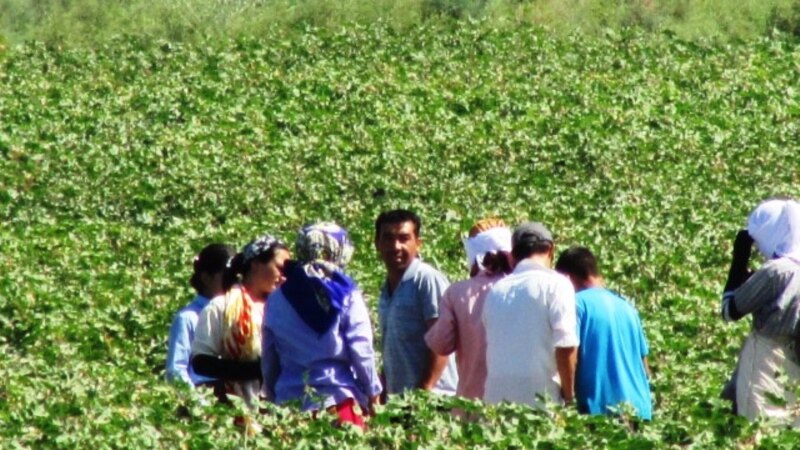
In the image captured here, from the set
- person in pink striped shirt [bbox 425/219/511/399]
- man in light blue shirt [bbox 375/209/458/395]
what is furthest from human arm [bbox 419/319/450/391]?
person in pink striped shirt [bbox 425/219/511/399]

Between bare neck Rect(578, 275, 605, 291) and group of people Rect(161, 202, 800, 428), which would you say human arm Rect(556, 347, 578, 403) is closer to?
group of people Rect(161, 202, 800, 428)

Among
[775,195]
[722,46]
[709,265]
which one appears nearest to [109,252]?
[709,265]

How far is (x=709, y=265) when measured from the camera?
14.8 metres

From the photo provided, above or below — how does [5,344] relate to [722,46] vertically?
below

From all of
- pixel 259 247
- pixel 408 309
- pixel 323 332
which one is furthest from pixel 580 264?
pixel 259 247

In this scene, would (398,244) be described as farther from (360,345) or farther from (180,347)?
(180,347)

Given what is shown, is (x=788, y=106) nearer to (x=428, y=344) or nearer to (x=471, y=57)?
(x=471, y=57)

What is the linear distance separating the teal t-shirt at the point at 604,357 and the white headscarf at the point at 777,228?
0.59m

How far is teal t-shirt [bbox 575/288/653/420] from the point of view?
757 cm

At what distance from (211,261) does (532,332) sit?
5.63 ft

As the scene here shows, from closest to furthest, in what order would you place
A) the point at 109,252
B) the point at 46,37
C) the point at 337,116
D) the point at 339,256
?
the point at 339,256 → the point at 109,252 → the point at 337,116 → the point at 46,37

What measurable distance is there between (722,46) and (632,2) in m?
2.85

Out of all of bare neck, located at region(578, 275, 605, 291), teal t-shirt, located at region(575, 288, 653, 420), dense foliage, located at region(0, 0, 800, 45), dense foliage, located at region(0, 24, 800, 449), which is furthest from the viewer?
dense foliage, located at region(0, 0, 800, 45)

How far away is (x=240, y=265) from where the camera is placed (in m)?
8.03
